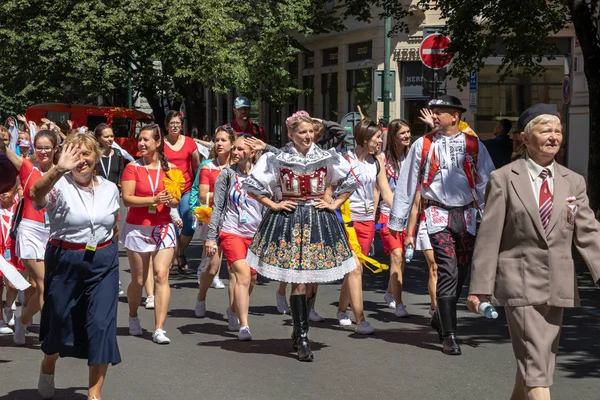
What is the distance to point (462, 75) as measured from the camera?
2155cm

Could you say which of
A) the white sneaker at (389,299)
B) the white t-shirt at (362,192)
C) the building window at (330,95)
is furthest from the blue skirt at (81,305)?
the building window at (330,95)

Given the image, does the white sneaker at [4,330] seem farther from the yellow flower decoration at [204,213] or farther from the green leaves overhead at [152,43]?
the green leaves overhead at [152,43]

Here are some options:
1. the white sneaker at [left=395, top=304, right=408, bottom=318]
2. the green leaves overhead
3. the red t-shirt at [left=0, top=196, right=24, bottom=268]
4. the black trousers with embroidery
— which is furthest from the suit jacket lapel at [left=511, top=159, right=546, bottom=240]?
the green leaves overhead

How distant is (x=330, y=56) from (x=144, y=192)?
29910mm

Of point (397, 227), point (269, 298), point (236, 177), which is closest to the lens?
point (397, 227)

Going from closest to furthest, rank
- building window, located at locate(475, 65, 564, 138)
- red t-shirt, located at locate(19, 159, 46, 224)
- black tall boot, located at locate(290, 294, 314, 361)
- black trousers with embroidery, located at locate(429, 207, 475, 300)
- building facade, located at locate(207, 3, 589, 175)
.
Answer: black tall boot, located at locate(290, 294, 314, 361) → black trousers with embroidery, located at locate(429, 207, 475, 300) → red t-shirt, located at locate(19, 159, 46, 224) → building facade, located at locate(207, 3, 589, 175) → building window, located at locate(475, 65, 564, 138)

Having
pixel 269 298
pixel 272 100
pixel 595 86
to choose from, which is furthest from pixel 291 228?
pixel 272 100

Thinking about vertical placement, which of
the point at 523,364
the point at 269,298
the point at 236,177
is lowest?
the point at 269,298

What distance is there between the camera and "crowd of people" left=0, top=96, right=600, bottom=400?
5633mm

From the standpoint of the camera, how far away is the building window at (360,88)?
1399 inches

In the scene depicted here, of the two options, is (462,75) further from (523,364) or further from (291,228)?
(523,364)

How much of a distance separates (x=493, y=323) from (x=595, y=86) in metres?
7.48

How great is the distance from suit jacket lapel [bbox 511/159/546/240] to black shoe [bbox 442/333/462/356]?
3100 mm

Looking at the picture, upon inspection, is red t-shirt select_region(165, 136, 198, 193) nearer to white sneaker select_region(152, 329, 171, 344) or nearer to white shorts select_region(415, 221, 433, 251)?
white shorts select_region(415, 221, 433, 251)
